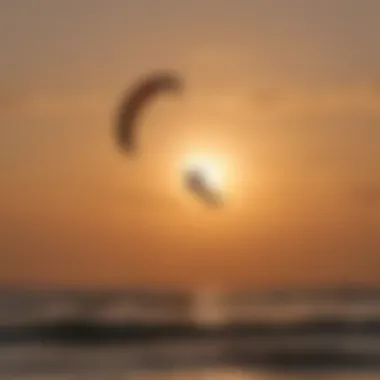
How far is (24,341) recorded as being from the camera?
2.75ft

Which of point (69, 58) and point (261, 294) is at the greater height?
point (69, 58)

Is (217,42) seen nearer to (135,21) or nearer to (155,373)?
(135,21)

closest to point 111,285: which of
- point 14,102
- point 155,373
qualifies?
point 155,373

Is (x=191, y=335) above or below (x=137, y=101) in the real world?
below

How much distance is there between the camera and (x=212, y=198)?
Answer: 32.7 inches

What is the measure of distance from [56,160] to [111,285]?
0.13 metres

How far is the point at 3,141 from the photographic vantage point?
849mm

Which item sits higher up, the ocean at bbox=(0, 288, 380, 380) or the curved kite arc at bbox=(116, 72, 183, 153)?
the curved kite arc at bbox=(116, 72, 183, 153)

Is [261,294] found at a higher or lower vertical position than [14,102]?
lower

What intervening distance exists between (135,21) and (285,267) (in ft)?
0.91

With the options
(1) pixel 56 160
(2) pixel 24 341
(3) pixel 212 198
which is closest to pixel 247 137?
(3) pixel 212 198

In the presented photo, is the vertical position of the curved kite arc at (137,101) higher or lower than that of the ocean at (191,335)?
higher

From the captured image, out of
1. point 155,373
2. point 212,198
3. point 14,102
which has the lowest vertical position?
point 155,373

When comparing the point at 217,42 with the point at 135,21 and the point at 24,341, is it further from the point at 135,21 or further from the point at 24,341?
the point at 24,341
